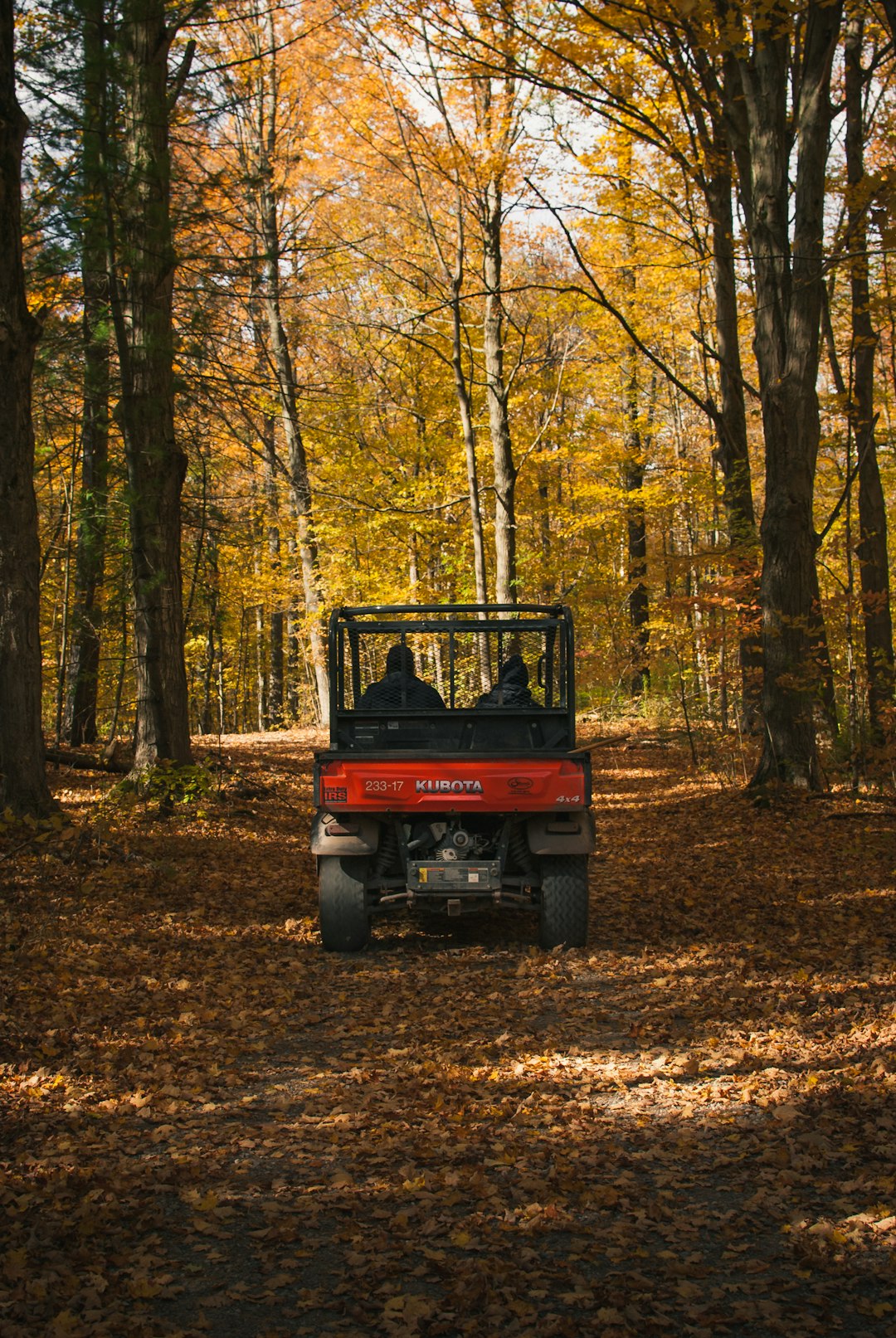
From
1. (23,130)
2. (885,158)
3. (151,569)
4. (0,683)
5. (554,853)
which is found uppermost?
(885,158)

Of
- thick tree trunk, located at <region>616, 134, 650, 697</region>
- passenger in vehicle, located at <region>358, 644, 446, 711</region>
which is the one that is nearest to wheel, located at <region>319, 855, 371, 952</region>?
passenger in vehicle, located at <region>358, 644, 446, 711</region>

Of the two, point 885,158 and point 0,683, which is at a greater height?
point 885,158

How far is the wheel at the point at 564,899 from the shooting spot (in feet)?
23.7

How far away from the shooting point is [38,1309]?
9.91ft

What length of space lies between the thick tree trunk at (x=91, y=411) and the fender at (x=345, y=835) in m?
5.92

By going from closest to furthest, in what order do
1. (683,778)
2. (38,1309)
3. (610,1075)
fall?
(38,1309), (610,1075), (683,778)

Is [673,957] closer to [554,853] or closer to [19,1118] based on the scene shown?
[554,853]

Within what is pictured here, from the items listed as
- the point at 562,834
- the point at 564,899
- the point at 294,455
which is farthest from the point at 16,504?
the point at 294,455

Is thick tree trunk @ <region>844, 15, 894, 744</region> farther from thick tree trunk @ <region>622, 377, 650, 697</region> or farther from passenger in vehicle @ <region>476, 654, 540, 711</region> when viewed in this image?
thick tree trunk @ <region>622, 377, 650, 697</region>

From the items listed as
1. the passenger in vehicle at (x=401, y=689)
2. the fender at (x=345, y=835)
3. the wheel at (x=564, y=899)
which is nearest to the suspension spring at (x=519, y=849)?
the wheel at (x=564, y=899)

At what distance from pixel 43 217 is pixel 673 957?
909 cm

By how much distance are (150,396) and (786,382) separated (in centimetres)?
676

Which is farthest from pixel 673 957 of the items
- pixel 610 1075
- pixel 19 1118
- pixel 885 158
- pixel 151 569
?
pixel 885 158

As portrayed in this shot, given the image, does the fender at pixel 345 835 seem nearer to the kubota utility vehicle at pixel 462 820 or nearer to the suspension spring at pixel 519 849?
the kubota utility vehicle at pixel 462 820
